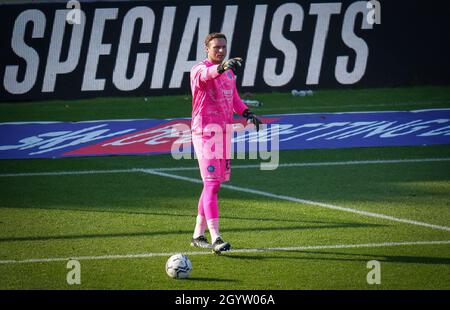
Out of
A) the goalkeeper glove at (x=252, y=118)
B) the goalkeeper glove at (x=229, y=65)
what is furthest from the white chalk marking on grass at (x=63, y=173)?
the goalkeeper glove at (x=229, y=65)

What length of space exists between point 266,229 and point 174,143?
6.72 metres

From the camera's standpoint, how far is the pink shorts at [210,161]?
8.99 m

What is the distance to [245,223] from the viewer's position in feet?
33.8

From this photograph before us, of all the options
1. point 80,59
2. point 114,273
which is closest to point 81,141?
point 80,59

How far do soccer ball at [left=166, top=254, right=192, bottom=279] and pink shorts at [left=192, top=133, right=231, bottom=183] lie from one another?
123 cm

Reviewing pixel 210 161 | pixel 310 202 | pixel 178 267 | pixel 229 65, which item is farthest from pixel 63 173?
pixel 178 267

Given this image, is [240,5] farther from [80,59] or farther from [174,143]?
[174,143]

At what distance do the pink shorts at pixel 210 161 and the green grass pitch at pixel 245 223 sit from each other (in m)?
0.78

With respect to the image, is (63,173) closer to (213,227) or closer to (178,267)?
(213,227)

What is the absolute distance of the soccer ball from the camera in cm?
793

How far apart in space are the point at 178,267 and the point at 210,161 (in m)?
1.43

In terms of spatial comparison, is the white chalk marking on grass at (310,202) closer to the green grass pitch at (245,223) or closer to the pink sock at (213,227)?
the green grass pitch at (245,223)

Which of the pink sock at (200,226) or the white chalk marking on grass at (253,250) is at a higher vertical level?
the pink sock at (200,226)

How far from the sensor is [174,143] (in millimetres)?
16469
